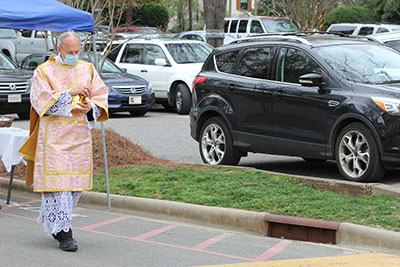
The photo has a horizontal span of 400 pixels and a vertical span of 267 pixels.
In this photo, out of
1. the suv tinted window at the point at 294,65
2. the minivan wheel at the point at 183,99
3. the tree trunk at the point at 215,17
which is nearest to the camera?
the suv tinted window at the point at 294,65

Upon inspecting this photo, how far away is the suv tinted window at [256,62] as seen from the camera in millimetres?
10234

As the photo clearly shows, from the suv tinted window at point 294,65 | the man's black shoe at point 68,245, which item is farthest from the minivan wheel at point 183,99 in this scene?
the man's black shoe at point 68,245

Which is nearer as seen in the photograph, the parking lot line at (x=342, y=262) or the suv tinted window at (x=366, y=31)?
the parking lot line at (x=342, y=262)

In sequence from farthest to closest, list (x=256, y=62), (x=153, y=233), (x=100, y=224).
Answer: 1. (x=256, y=62)
2. (x=100, y=224)
3. (x=153, y=233)

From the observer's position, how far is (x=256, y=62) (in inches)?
411

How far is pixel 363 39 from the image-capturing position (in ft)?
34.3

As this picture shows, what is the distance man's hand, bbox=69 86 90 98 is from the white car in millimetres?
11769

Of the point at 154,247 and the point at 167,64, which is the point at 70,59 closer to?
the point at 154,247

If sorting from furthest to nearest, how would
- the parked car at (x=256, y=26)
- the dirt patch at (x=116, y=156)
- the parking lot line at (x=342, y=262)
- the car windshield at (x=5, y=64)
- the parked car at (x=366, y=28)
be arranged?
1. the parked car at (x=256, y=26)
2. the parked car at (x=366, y=28)
3. the car windshield at (x=5, y=64)
4. the dirt patch at (x=116, y=156)
5. the parking lot line at (x=342, y=262)

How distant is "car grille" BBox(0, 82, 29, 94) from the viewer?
55.6 feet

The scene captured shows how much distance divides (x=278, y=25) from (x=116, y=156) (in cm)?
2092

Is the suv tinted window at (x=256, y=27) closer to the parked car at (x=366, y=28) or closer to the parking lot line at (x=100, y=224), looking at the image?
the parked car at (x=366, y=28)

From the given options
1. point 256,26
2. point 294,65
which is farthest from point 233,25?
point 294,65

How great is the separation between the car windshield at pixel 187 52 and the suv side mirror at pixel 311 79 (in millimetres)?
10283
